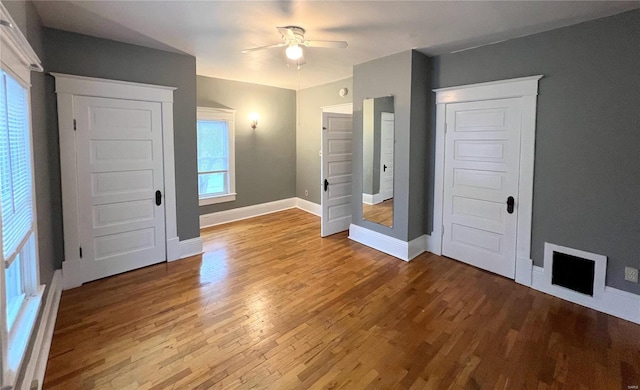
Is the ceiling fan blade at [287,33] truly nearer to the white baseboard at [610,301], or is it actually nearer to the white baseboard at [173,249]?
the white baseboard at [173,249]

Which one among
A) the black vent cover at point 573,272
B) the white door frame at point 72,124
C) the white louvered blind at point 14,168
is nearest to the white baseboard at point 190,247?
the white door frame at point 72,124

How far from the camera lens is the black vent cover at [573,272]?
300 cm

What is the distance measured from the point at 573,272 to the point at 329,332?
8.17 ft

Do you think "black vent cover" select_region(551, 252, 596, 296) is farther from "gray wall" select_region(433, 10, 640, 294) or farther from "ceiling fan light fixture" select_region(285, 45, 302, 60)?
"ceiling fan light fixture" select_region(285, 45, 302, 60)

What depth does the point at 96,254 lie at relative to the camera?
137 inches

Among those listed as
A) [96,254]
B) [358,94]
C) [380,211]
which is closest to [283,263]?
[380,211]

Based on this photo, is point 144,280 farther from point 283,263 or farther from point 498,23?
point 498,23

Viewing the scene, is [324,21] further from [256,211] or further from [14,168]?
[256,211]

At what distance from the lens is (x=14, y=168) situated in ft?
6.42

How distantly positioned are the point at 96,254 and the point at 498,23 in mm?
4713

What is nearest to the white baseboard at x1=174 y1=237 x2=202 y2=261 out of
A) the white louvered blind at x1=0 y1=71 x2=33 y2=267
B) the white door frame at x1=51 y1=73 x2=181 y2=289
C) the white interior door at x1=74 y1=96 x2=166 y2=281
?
the white interior door at x1=74 y1=96 x2=166 y2=281

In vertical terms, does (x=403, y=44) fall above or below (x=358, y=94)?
above

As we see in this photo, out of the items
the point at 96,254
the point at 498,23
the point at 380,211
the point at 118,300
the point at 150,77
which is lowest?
the point at 118,300

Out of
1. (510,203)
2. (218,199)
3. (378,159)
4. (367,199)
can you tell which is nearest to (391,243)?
(367,199)
